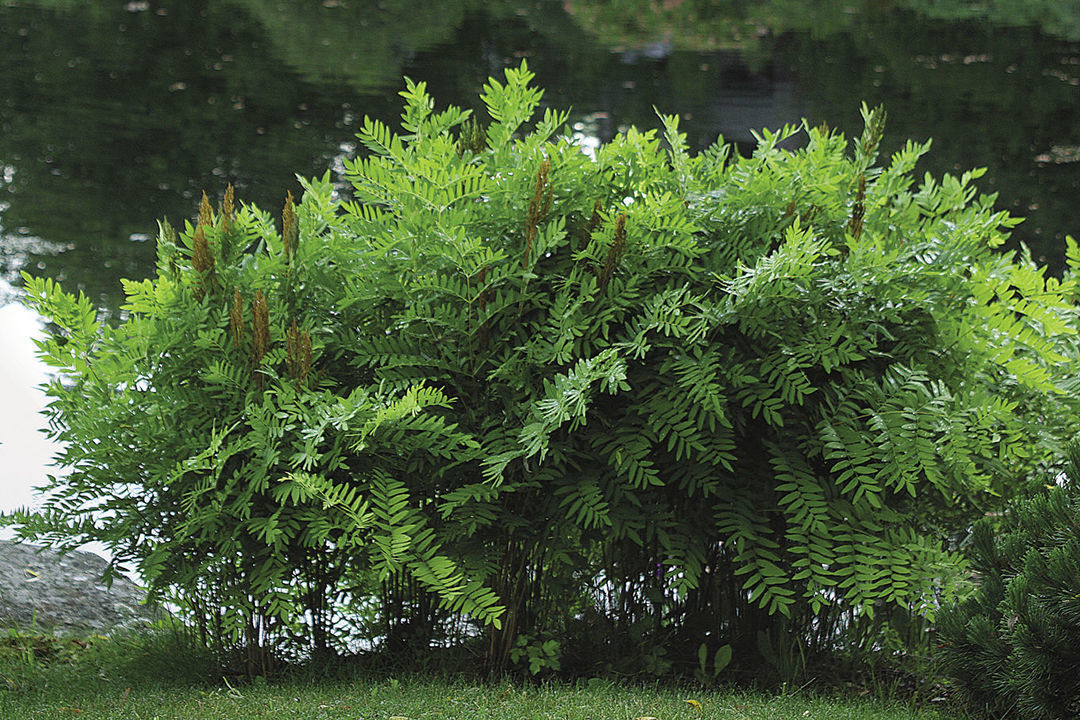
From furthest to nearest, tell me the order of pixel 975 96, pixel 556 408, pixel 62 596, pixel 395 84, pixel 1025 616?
pixel 975 96
pixel 395 84
pixel 62 596
pixel 556 408
pixel 1025 616

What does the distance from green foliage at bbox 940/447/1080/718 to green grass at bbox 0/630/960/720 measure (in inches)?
9.3

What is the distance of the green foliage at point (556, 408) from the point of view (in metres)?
3.65

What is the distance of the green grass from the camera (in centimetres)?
342

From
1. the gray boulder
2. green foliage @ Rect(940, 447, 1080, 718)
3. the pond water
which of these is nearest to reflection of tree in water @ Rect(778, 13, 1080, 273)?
the pond water

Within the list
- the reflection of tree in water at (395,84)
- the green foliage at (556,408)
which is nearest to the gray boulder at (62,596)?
the green foliage at (556,408)

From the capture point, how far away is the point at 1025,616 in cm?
318

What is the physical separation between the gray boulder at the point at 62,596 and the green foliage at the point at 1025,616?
3.34m

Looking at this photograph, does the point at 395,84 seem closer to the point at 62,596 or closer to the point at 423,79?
the point at 423,79

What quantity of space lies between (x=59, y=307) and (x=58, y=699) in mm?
1411

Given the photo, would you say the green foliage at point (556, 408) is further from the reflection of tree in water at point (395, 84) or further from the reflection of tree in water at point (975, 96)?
the reflection of tree in water at point (975, 96)

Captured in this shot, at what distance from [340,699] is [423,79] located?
545 inches

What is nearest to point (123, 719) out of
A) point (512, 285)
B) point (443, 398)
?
point (443, 398)

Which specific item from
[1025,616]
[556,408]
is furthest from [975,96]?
[556,408]

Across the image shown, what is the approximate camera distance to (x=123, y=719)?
337 cm
